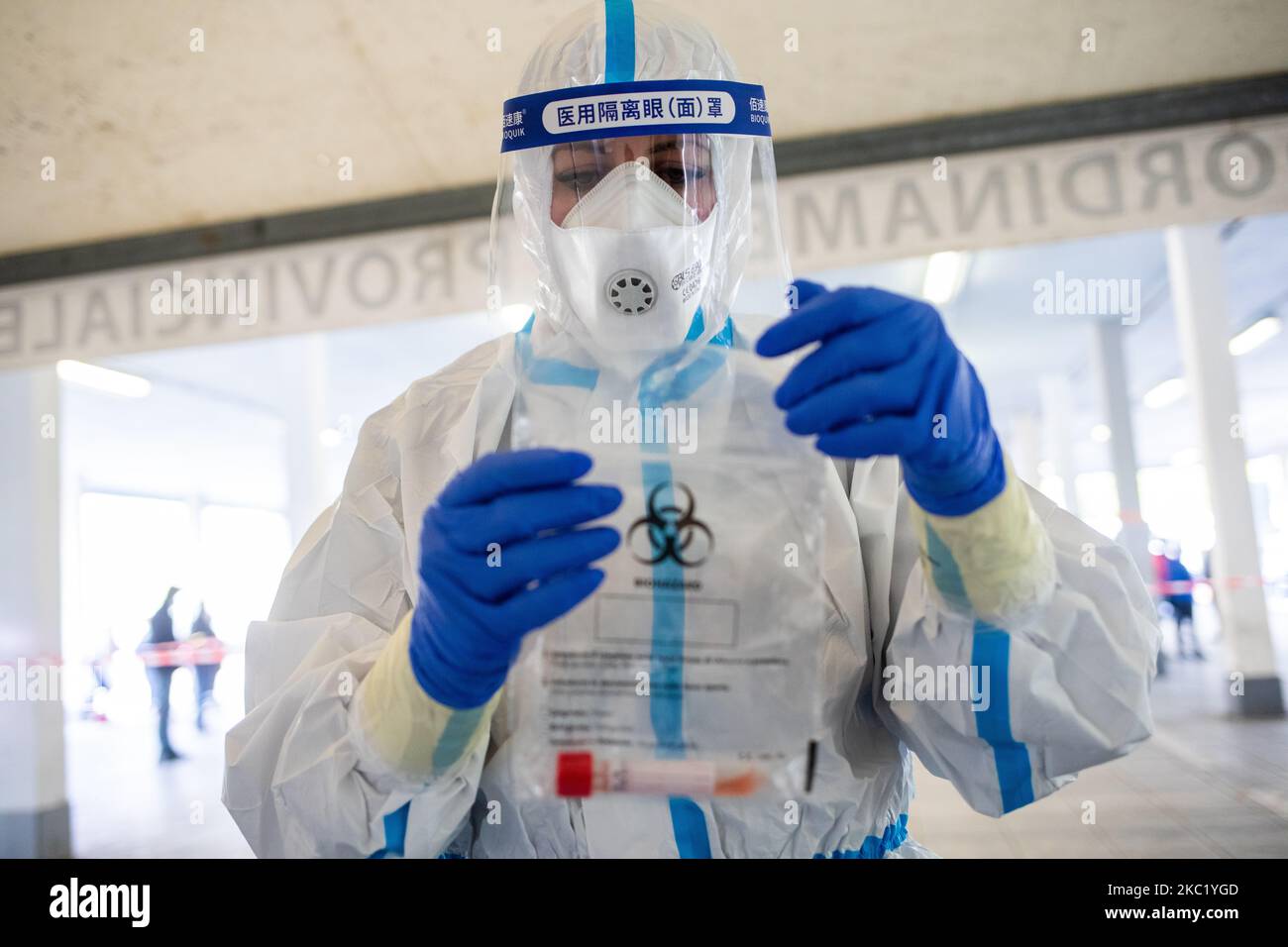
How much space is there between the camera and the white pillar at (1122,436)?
781cm

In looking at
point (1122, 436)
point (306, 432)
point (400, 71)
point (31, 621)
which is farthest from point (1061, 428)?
point (31, 621)

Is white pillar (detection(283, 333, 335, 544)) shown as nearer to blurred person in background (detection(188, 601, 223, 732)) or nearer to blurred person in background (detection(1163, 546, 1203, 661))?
blurred person in background (detection(188, 601, 223, 732))

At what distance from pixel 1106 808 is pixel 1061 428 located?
26.8 feet

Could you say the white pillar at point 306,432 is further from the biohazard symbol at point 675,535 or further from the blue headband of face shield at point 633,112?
the biohazard symbol at point 675,535

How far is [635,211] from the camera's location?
960mm

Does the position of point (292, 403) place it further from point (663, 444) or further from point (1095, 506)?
point (1095, 506)

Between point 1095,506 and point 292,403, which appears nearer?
point 292,403

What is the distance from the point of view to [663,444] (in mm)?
814

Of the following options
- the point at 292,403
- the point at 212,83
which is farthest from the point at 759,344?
the point at 292,403

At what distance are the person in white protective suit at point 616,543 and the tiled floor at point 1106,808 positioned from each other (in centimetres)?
246

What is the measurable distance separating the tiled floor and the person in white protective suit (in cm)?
246

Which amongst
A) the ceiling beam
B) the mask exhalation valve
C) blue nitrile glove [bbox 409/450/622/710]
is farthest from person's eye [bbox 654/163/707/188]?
the ceiling beam

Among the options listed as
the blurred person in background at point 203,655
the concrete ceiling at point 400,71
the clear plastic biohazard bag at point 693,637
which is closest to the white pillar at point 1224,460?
the concrete ceiling at point 400,71
